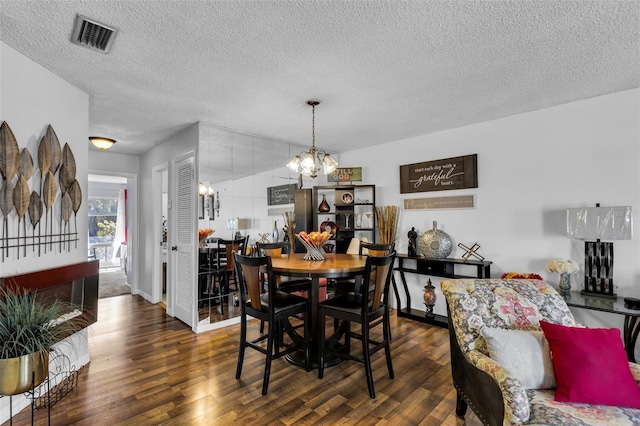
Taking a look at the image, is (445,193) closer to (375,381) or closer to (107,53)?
(375,381)

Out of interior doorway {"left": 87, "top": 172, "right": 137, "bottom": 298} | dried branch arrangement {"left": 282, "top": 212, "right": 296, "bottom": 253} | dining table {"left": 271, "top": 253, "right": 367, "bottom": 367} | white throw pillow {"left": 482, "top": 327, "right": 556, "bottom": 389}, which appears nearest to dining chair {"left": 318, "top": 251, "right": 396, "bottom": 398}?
dining table {"left": 271, "top": 253, "right": 367, "bottom": 367}

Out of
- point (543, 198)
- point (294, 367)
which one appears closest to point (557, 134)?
point (543, 198)

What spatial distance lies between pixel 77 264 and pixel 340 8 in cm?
292

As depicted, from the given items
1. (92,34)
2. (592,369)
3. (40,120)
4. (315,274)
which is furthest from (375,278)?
(40,120)

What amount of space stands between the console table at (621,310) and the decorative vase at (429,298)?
4.64 ft

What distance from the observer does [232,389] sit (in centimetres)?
233

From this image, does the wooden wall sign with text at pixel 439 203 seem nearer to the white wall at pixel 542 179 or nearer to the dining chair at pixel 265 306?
the white wall at pixel 542 179

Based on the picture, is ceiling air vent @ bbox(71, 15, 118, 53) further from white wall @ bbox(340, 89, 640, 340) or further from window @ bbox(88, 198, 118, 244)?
window @ bbox(88, 198, 118, 244)

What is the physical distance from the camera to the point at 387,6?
1696 millimetres

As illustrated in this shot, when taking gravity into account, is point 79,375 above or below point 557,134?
Result: below

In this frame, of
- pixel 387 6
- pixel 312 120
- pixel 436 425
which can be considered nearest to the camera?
pixel 387 6

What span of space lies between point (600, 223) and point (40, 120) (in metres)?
4.75

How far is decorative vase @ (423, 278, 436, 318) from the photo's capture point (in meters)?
3.89

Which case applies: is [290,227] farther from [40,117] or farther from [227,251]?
[40,117]
